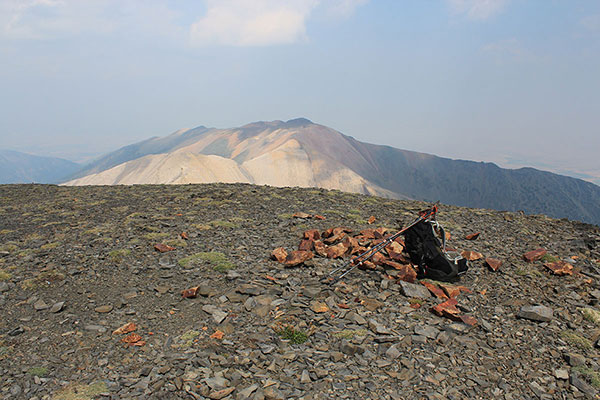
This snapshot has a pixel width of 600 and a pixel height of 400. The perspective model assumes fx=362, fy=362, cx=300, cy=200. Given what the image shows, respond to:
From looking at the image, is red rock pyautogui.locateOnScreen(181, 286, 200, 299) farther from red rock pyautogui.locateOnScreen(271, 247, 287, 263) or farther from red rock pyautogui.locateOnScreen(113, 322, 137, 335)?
red rock pyautogui.locateOnScreen(271, 247, 287, 263)

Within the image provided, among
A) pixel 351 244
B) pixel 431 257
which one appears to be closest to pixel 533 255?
pixel 431 257

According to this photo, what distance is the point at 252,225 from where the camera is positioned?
15508 millimetres

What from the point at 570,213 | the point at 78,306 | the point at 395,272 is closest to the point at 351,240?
the point at 395,272

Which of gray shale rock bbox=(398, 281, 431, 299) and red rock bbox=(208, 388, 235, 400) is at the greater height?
gray shale rock bbox=(398, 281, 431, 299)

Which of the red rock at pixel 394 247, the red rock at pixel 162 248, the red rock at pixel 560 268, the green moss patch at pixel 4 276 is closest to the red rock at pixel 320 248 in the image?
the red rock at pixel 394 247

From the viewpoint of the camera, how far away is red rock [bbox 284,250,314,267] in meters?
11.0

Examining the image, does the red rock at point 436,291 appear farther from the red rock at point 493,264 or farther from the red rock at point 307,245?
the red rock at point 307,245

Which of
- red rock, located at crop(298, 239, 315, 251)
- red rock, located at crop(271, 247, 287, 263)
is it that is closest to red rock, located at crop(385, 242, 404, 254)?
red rock, located at crop(298, 239, 315, 251)

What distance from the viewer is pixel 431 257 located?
33.4ft

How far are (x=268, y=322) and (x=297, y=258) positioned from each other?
3.09m

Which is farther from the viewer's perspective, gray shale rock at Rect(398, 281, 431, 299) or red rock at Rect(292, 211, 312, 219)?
red rock at Rect(292, 211, 312, 219)

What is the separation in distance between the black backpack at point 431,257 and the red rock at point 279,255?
154 inches

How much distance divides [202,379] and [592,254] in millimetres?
13453

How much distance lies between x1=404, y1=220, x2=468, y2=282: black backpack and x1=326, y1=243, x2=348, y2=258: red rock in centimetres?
211
